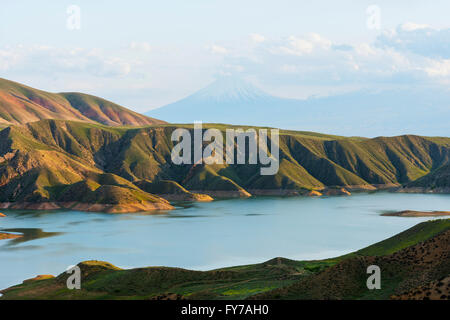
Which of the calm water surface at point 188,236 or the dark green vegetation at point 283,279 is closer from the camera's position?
the dark green vegetation at point 283,279

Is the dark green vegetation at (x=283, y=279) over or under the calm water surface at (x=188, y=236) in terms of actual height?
over

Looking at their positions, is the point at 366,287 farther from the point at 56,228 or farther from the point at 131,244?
the point at 56,228

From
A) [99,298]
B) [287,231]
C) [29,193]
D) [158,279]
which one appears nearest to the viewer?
[99,298]
